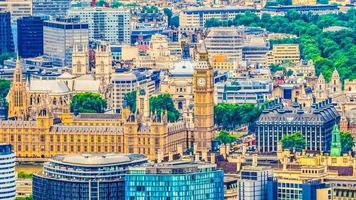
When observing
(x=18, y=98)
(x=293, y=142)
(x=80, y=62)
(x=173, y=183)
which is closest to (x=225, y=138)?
(x=293, y=142)

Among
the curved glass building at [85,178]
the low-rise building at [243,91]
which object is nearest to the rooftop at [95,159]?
the curved glass building at [85,178]

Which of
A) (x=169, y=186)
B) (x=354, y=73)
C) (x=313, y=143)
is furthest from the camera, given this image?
(x=354, y=73)

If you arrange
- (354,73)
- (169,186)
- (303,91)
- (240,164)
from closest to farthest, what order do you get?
(169,186), (240,164), (303,91), (354,73)

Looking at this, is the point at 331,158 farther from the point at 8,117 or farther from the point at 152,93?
the point at 152,93

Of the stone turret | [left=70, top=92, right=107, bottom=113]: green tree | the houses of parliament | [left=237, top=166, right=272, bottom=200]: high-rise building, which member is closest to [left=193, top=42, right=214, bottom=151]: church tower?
the houses of parliament

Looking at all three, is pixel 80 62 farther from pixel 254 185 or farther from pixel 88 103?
pixel 254 185

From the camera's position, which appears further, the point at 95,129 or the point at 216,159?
the point at 95,129

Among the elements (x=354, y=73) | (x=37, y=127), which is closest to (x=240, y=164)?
(x=37, y=127)
